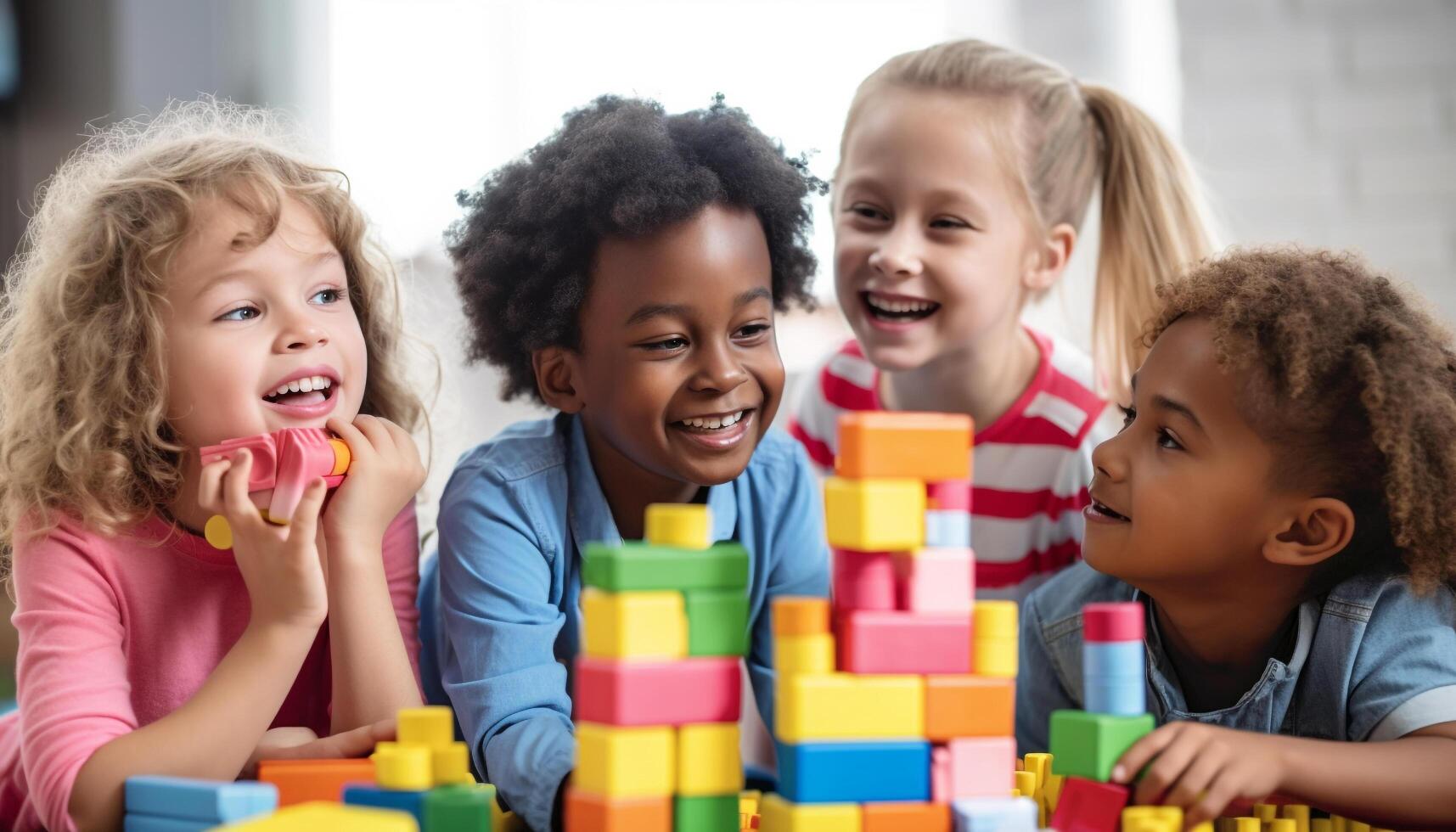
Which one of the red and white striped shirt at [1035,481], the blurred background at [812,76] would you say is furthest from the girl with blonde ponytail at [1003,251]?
the blurred background at [812,76]

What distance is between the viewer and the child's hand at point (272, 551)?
1.00m

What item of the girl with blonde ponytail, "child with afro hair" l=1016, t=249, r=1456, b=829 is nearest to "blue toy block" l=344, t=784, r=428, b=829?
"child with afro hair" l=1016, t=249, r=1456, b=829

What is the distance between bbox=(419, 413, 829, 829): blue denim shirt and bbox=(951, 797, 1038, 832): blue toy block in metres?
0.32

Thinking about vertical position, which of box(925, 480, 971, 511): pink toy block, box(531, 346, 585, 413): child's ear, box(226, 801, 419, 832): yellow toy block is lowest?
box(226, 801, 419, 832): yellow toy block

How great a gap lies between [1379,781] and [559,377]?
74 centimetres

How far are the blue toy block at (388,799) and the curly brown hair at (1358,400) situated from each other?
71cm

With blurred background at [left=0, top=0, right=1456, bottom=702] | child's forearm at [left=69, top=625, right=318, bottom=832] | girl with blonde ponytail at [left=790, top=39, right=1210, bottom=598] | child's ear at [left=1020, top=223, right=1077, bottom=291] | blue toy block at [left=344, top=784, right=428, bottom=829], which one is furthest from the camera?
blurred background at [left=0, top=0, right=1456, bottom=702]

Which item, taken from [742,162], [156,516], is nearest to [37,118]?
[156,516]

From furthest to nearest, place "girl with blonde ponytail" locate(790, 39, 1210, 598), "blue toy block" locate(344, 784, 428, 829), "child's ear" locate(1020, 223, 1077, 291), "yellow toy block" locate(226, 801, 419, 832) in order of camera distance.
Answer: "child's ear" locate(1020, 223, 1077, 291), "girl with blonde ponytail" locate(790, 39, 1210, 598), "blue toy block" locate(344, 784, 428, 829), "yellow toy block" locate(226, 801, 419, 832)

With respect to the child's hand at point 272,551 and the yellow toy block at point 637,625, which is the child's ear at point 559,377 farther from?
the yellow toy block at point 637,625

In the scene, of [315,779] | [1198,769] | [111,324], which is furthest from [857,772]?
[111,324]

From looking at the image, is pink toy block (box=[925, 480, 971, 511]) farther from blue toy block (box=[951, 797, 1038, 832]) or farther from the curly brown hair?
the curly brown hair

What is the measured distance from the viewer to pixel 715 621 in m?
0.79

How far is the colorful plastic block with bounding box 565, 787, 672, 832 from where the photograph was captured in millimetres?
759
